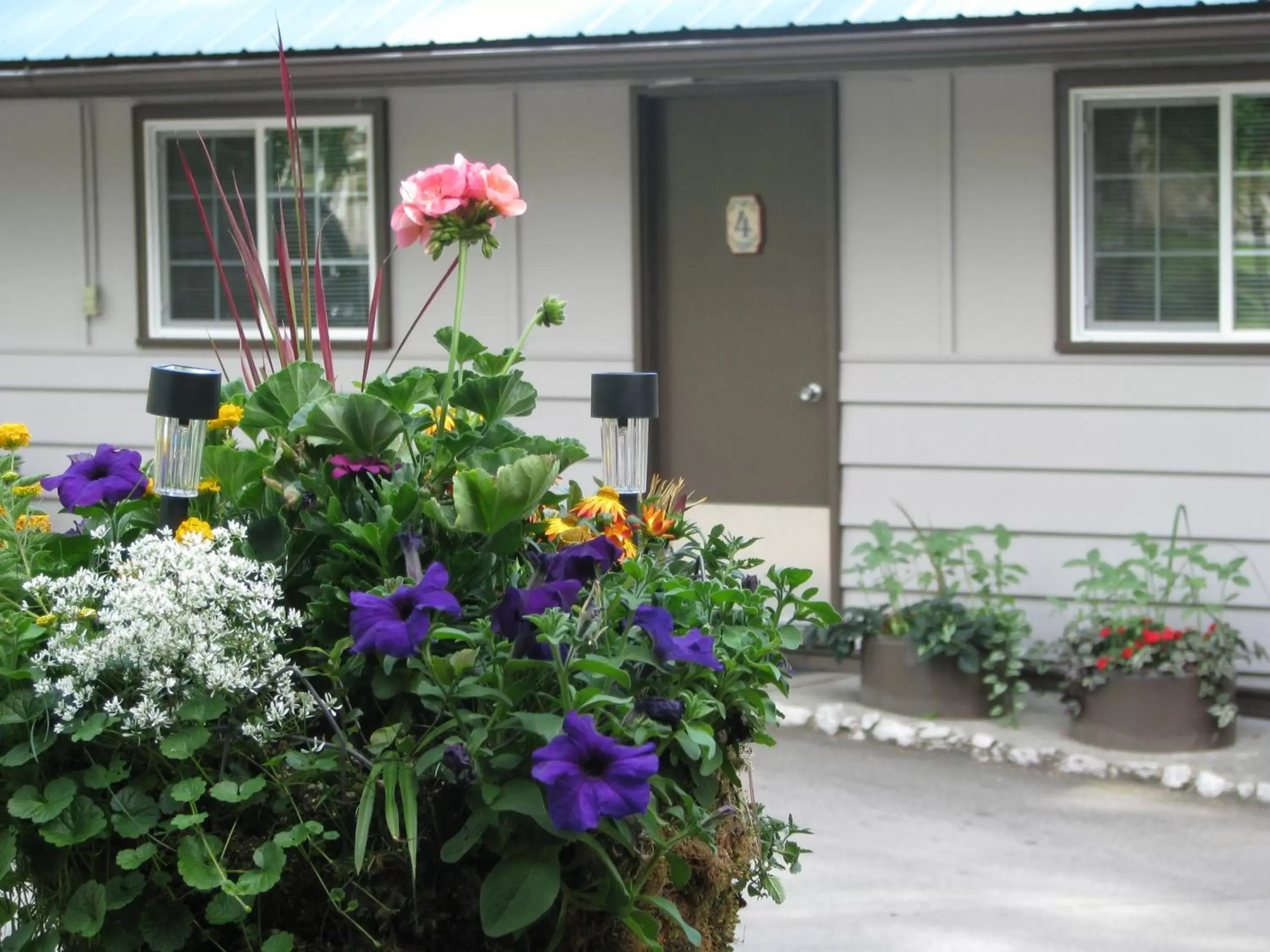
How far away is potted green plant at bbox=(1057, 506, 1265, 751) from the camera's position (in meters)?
6.30

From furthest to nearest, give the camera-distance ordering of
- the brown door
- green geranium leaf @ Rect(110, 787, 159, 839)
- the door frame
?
the brown door, the door frame, green geranium leaf @ Rect(110, 787, 159, 839)

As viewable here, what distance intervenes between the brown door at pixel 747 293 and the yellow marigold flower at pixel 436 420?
4844 mm

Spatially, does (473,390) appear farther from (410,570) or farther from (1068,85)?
(1068,85)

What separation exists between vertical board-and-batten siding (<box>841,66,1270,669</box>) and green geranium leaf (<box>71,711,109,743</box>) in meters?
5.62

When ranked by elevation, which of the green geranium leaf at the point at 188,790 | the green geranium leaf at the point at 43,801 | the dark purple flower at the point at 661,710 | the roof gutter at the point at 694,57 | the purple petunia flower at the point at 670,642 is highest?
the roof gutter at the point at 694,57

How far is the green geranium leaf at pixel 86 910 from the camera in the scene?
2.05 m

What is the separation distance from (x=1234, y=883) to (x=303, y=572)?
12.2ft

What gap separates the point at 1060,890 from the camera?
506cm

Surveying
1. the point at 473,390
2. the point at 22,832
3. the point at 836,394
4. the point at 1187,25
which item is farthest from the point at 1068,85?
the point at 22,832

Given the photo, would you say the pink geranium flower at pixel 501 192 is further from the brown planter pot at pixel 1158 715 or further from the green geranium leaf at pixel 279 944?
the brown planter pot at pixel 1158 715

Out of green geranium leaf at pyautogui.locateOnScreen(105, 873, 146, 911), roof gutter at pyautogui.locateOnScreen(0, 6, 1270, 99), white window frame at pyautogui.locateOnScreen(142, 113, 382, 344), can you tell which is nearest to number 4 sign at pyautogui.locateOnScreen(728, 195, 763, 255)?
roof gutter at pyautogui.locateOnScreen(0, 6, 1270, 99)

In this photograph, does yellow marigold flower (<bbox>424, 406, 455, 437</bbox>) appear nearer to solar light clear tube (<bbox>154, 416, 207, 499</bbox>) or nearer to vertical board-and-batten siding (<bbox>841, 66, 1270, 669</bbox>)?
solar light clear tube (<bbox>154, 416, 207, 499</bbox>)

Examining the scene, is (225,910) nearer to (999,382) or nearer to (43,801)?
(43,801)

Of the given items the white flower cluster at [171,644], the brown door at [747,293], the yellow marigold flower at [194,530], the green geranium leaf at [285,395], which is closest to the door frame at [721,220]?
the brown door at [747,293]
